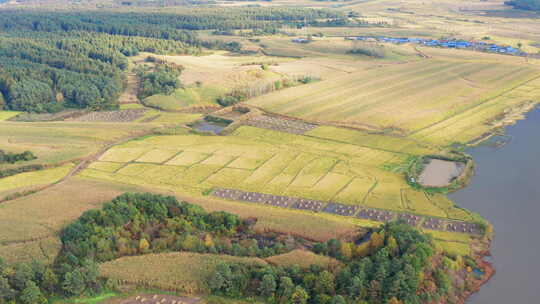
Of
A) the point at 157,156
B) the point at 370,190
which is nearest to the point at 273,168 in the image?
the point at 370,190

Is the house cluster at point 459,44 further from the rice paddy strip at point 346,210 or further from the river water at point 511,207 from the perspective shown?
the rice paddy strip at point 346,210

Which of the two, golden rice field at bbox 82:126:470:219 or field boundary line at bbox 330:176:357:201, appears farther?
golden rice field at bbox 82:126:470:219

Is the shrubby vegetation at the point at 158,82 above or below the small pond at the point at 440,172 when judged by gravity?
above

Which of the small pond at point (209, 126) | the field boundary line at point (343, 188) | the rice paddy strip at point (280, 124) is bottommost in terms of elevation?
the field boundary line at point (343, 188)

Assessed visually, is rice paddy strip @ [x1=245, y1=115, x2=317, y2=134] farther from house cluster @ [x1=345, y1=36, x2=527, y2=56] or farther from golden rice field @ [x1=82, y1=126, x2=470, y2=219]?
house cluster @ [x1=345, y1=36, x2=527, y2=56]

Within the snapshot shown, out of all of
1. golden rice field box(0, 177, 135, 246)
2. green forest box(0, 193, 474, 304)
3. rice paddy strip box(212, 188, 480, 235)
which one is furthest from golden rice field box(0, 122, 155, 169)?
rice paddy strip box(212, 188, 480, 235)

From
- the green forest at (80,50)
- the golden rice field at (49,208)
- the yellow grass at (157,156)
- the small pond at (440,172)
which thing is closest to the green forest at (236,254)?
the golden rice field at (49,208)

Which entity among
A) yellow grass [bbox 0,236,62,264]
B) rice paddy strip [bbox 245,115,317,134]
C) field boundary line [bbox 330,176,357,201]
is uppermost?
rice paddy strip [bbox 245,115,317,134]
